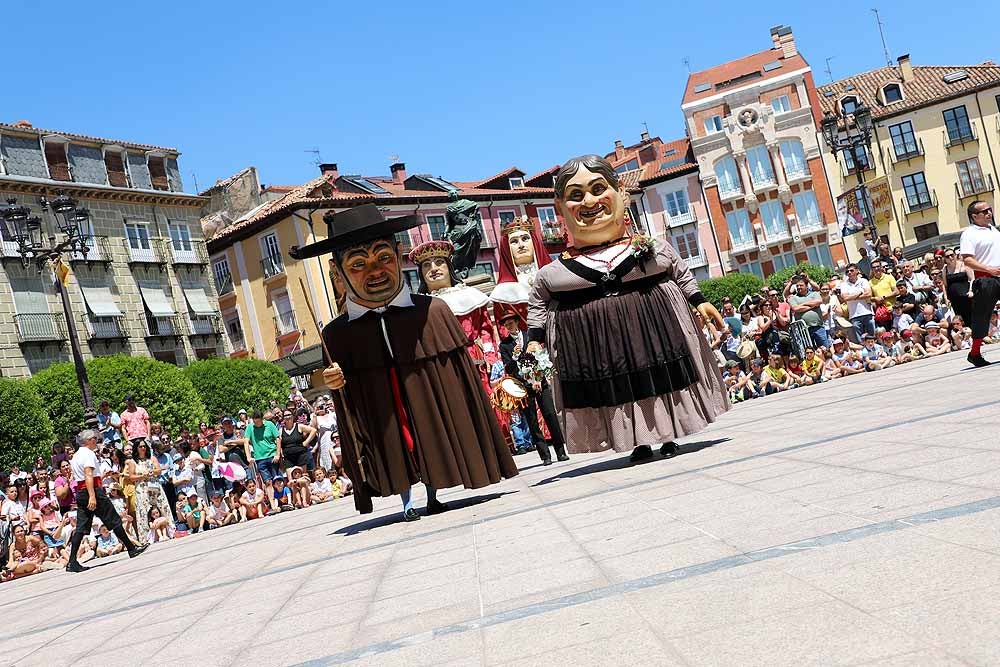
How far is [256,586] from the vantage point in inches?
242

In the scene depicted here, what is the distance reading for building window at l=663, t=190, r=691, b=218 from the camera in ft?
208

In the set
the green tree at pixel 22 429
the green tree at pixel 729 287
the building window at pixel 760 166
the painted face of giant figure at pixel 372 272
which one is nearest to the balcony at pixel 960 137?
the building window at pixel 760 166

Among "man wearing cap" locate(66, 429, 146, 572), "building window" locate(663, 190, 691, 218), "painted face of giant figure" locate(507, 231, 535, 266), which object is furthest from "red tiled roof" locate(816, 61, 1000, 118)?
"man wearing cap" locate(66, 429, 146, 572)

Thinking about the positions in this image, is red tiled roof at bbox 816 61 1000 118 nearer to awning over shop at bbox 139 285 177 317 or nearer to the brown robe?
awning over shop at bbox 139 285 177 317

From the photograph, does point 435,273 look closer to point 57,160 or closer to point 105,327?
point 105,327

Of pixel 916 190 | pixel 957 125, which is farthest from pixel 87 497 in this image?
pixel 957 125

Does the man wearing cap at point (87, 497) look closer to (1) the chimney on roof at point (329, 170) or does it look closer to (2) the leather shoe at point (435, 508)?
(2) the leather shoe at point (435, 508)

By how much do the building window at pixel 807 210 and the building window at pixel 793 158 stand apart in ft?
3.80

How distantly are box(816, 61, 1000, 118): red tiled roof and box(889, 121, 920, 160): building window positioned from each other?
2.79 feet

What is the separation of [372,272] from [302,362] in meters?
38.7

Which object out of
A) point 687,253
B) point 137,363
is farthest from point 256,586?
point 687,253

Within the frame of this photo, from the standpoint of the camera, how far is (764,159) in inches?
2375

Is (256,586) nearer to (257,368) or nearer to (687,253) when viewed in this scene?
(257,368)

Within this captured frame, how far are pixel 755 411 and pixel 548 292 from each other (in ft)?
13.2
